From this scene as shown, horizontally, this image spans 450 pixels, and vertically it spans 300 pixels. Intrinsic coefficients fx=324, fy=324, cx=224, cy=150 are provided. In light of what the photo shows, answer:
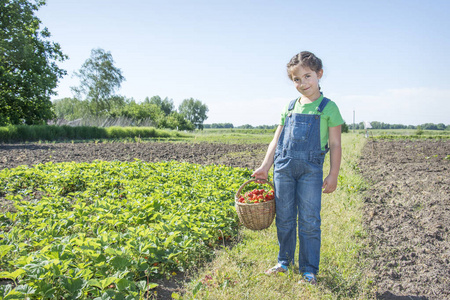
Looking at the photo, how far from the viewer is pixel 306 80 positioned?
2.86 m

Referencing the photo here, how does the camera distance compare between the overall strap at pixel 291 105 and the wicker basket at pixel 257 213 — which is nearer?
the wicker basket at pixel 257 213

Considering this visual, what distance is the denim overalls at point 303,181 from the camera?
2828 mm

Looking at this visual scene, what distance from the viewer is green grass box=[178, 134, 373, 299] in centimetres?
260

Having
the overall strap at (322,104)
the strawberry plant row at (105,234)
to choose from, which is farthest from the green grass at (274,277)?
the overall strap at (322,104)

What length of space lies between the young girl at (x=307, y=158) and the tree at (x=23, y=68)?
2424cm

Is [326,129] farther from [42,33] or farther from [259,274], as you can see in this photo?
[42,33]

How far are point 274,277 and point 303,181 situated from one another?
34.9 inches

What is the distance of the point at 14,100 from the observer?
77.6 ft

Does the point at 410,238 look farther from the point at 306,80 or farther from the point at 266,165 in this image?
the point at 306,80

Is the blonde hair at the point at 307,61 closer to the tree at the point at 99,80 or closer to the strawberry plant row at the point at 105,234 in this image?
the strawberry plant row at the point at 105,234

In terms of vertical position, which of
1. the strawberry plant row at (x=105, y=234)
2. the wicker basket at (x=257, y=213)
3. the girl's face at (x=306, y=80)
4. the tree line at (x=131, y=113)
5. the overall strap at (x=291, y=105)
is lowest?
the strawberry plant row at (x=105, y=234)

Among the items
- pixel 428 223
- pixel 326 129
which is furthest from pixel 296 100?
pixel 428 223

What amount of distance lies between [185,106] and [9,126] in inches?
3694

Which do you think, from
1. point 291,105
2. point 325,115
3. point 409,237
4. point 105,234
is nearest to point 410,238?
point 409,237
